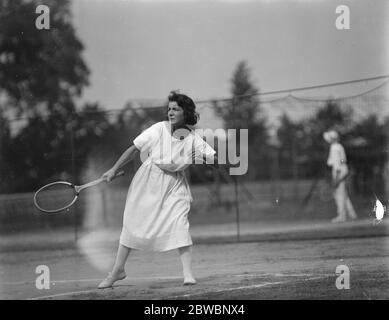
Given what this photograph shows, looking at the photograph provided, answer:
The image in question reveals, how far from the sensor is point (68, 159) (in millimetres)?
11680

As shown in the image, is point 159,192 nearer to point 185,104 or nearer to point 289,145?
point 185,104

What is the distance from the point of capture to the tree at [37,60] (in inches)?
326

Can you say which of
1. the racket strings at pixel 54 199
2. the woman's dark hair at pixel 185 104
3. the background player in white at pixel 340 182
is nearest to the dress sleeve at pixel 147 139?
the woman's dark hair at pixel 185 104

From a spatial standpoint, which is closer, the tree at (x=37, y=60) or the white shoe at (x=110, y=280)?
the white shoe at (x=110, y=280)

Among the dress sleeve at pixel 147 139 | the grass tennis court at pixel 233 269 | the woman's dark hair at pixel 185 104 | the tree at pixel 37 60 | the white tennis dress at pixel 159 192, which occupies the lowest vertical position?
the grass tennis court at pixel 233 269

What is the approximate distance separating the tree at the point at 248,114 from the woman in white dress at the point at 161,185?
289 cm

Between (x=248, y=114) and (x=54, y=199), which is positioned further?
(x=248, y=114)

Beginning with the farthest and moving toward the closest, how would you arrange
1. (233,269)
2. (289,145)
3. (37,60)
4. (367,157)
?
(289,145) < (367,157) < (37,60) < (233,269)

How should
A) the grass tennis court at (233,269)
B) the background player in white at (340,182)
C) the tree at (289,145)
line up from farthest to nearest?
the tree at (289,145)
the background player in white at (340,182)
the grass tennis court at (233,269)

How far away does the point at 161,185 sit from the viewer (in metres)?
6.36

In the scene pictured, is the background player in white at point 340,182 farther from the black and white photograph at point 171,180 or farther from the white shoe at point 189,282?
the white shoe at point 189,282

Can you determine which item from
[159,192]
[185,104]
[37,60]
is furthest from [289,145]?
[159,192]

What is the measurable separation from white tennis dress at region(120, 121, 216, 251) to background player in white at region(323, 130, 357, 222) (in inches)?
199

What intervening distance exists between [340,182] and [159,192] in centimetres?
547
